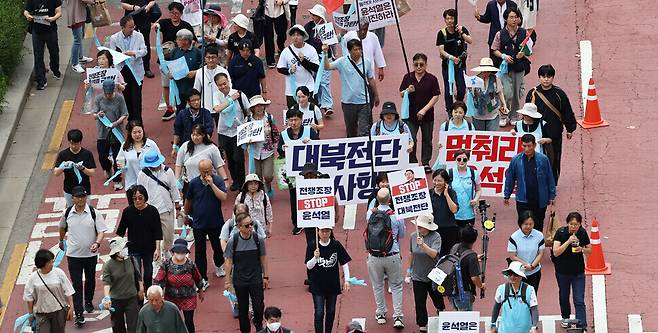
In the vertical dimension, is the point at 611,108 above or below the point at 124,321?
above

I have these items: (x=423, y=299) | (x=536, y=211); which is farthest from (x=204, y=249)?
(x=536, y=211)

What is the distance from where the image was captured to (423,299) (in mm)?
20969

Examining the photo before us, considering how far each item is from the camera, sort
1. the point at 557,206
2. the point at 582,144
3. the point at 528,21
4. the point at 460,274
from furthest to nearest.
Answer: the point at 528,21
the point at 582,144
the point at 557,206
the point at 460,274

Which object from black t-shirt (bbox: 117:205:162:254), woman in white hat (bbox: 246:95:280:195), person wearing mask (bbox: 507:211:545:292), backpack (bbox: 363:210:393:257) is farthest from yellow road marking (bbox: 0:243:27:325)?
person wearing mask (bbox: 507:211:545:292)

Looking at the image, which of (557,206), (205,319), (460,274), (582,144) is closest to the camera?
(460,274)

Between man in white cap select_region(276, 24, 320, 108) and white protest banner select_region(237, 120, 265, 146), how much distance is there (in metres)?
2.07

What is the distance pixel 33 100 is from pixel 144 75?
1800mm

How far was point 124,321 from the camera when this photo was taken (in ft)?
69.8

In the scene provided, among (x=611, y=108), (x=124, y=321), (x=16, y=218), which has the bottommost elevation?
(x=124, y=321)

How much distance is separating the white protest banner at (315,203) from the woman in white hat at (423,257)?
100 centimetres

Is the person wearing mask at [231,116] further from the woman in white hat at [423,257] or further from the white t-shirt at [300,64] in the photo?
the woman in white hat at [423,257]

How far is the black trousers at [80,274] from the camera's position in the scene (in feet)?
72.1

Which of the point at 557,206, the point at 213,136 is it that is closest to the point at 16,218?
the point at 213,136

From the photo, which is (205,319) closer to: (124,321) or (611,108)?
(124,321)
